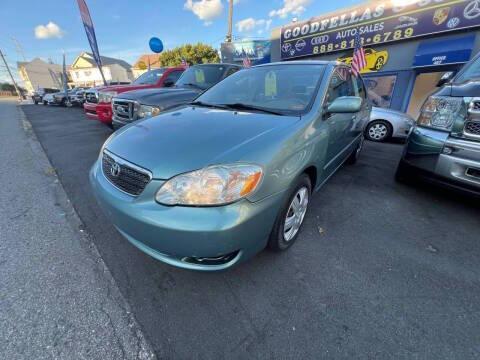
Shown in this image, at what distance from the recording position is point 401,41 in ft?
28.2

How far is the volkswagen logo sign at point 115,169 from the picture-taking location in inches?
64.9

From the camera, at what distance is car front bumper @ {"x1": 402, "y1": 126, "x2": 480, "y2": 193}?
7.11 ft

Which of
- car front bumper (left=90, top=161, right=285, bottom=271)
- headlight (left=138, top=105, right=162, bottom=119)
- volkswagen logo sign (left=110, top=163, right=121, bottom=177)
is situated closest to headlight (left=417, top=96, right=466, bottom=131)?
car front bumper (left=90, top=161, right=285, bottom=271)

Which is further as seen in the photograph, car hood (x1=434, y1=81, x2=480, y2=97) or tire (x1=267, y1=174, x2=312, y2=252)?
car hood (x1=434, y1=81, x2=480, y2=97)

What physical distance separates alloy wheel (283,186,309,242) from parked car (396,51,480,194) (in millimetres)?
1483

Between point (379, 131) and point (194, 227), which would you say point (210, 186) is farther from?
point (379, 131)

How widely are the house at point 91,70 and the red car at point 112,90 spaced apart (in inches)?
1863

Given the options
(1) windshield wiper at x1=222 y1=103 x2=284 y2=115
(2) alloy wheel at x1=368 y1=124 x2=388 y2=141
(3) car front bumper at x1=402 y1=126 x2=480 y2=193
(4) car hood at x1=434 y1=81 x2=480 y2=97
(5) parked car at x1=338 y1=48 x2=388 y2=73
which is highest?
(5) parked car at x1=338 y1=48 x2=388 y2=73

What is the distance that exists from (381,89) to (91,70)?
56.0 meters

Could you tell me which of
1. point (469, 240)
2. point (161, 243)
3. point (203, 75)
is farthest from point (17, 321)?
point (203, 75)

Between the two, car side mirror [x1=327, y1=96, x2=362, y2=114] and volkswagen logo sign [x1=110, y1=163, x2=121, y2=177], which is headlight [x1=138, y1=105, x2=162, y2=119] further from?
car side mirror [x1=327, y1=96, x2=362, y2=114]

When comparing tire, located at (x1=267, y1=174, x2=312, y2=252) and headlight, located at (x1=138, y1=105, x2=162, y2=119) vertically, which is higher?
headlight, located at (x1=138, y1=105, x2=162, y2=119)

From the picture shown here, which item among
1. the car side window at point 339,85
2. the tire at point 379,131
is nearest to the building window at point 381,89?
the tire at point 379,131

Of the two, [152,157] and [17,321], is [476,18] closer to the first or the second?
[152,157]
